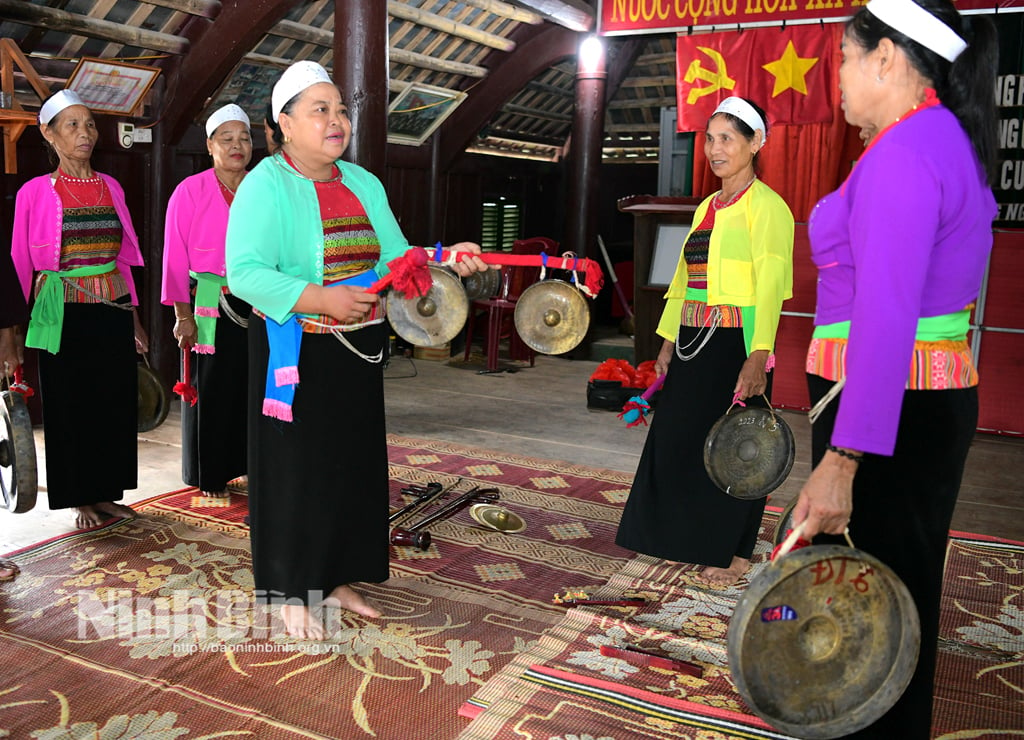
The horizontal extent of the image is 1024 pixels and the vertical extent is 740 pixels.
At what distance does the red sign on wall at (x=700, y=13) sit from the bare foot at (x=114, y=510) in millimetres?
4526

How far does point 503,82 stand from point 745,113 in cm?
642

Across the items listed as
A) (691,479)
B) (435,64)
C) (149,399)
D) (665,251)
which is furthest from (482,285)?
(691,479)

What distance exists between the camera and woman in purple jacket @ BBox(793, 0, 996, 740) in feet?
5.05

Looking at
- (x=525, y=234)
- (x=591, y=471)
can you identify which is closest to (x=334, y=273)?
(x=591, y=471)

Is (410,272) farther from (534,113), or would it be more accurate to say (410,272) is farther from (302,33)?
(534,113)

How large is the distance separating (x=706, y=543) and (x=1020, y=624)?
3.46 ft

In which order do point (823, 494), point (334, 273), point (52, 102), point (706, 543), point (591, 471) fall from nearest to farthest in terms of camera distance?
point (823, 494) < point (334, 273) < point (706, 543) < point (52, 102) < point (591, 471)

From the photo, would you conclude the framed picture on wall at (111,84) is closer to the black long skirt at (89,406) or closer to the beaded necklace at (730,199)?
the black long skirt at (89,406)

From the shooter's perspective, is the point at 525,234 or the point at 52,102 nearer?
the point at 52,102

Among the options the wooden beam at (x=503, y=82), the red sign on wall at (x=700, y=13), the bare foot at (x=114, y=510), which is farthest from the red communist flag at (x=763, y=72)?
the bare foot at (x=114, y=510)

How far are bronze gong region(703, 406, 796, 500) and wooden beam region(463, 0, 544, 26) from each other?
554 cm

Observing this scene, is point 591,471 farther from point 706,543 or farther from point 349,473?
point 349,473

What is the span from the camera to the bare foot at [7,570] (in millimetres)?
3219

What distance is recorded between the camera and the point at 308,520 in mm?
2789
